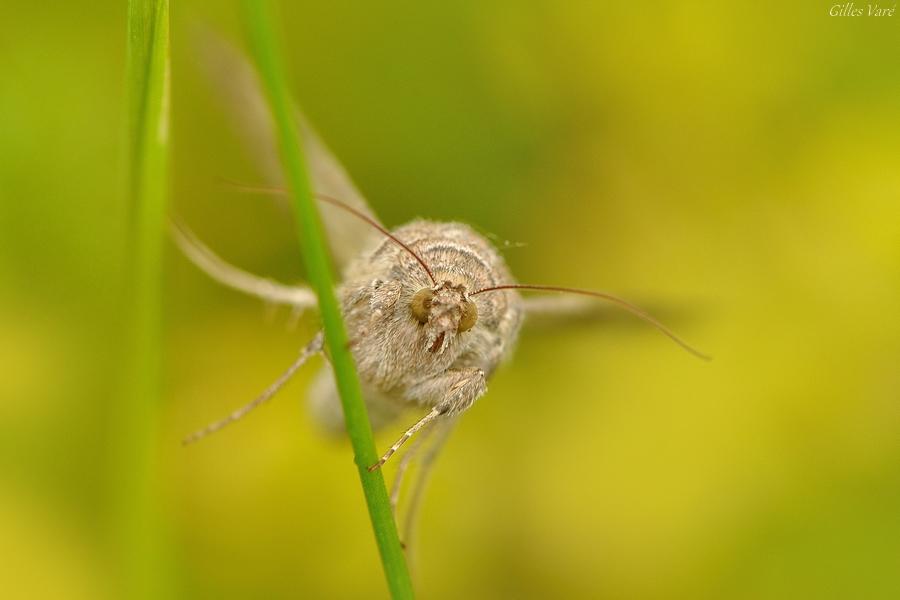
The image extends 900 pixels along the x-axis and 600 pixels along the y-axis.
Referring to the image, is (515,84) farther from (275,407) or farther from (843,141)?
(275,407)

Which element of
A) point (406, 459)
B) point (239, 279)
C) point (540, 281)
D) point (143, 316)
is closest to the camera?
point (143, 316)

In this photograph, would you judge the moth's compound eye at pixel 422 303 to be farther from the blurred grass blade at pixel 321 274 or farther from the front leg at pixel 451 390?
the blurred grass blade at pixel 321 274

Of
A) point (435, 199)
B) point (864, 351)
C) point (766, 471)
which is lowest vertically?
point (766, 471)

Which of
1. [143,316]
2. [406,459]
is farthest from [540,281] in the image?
[143,316]

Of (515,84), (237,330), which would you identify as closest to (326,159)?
(237,330)

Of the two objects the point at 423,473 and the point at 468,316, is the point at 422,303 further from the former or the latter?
the point at 423,473

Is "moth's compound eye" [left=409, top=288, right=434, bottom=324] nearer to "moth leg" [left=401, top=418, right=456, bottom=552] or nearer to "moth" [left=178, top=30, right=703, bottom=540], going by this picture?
"moth" [left=178, top=30, right=703, bottom=540]
